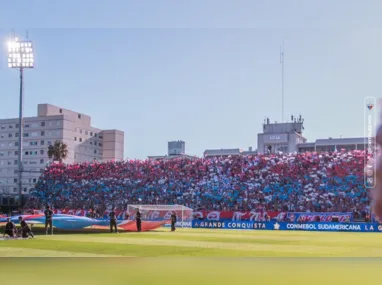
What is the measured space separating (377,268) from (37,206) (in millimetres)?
54470

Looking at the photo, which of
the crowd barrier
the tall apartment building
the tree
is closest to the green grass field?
the crowd barrier

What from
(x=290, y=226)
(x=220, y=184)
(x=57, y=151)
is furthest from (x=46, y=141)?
(x=290, y=226)

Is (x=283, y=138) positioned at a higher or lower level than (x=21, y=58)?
lower

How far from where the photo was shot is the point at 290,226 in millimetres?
45094

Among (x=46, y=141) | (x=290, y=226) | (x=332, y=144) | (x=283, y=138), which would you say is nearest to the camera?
(x=290, y=226)

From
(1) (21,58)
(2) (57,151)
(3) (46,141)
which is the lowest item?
(2) (57,151)

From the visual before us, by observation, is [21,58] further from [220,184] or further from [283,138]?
[283,138]

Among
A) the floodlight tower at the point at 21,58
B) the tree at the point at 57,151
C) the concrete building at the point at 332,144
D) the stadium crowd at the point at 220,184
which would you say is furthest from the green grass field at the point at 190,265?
the tree at the point at 57,151

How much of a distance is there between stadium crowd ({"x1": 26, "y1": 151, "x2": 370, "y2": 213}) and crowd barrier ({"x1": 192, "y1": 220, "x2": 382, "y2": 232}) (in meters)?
1.65

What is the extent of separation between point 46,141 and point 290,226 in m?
87.9

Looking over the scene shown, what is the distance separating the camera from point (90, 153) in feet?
436

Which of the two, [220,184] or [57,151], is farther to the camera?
[57,151]

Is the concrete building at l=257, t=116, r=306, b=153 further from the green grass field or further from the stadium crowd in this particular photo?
the green grass field

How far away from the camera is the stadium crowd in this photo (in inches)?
1922
